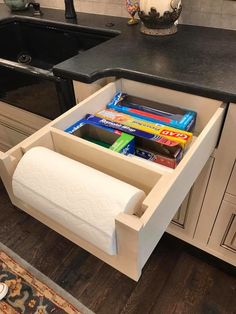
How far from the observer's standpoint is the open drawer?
42cm

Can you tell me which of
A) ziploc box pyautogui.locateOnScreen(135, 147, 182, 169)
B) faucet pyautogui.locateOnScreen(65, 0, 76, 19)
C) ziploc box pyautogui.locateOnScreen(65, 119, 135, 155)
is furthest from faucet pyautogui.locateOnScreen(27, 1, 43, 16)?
ziploc box pyautogui.locateOnScreen(135, 147, 182, 169)

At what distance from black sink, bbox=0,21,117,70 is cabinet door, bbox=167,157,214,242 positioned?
687 millimetres

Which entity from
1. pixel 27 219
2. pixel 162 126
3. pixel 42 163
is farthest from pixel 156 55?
pixel 27 219

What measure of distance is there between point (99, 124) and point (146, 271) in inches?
28.4

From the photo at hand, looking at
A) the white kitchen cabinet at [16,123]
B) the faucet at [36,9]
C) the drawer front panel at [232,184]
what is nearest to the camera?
the drawer front panel at [232,184]

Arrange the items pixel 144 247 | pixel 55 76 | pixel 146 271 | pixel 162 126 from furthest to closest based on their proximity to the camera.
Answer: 1. pixel 146 271
2. pixel 55 76
3. pixel 162 126
4. pixel 144 247

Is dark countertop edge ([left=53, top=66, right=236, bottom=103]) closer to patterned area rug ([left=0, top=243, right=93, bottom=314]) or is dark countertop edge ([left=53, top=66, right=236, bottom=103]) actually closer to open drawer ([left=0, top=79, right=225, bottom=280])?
open drawer ([left=0, top=79, right=225, bottom=280])

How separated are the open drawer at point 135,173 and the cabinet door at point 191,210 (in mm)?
150

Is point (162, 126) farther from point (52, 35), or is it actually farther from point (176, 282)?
point (52, 35)

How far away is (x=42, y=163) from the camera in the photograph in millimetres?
494

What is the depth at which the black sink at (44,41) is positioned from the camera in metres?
1.14

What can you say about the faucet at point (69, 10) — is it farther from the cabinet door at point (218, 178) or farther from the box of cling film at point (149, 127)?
the cabinet door at point (218, 178)

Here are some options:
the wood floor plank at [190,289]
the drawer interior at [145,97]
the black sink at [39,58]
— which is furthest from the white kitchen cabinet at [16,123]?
the wood floor plank at [190,289]

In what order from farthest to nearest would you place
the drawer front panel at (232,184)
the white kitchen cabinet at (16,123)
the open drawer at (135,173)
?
the white kitchen cabinet at (16,123) → the drawer front panel at (232,184) → the open drawer at (135,173)
